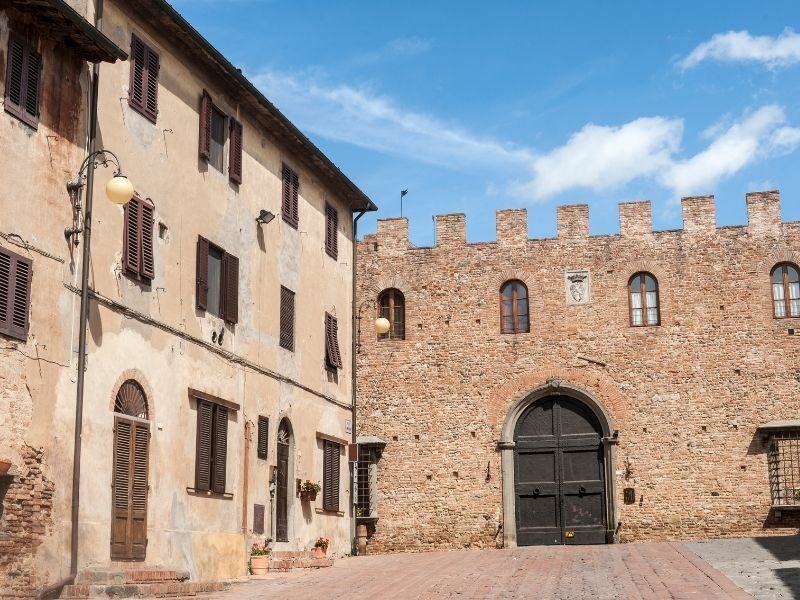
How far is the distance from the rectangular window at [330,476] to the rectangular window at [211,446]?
15.1 feet

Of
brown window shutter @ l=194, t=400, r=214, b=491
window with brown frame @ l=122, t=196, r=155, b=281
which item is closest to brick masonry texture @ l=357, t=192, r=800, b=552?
brown window shutter @ l=194, t=400, r=214, b=491

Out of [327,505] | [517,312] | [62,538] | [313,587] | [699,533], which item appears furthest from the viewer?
[517,312]

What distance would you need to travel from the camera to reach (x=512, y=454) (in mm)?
24219

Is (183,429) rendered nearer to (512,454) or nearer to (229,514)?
(229,514)

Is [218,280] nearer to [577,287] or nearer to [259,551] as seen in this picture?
[259,551]

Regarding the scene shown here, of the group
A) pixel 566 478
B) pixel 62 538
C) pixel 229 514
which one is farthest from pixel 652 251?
pixel 62 538

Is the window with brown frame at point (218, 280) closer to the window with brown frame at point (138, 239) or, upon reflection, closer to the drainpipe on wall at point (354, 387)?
the window with brown frame at point (138, 239)

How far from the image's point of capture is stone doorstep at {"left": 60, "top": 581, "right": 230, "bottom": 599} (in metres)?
12.6

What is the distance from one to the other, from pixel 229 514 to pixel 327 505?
14.9 feet

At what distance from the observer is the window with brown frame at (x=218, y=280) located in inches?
666

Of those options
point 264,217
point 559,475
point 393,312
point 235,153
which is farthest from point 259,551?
point 393,312

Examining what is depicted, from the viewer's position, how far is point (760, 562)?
1664 centimetres

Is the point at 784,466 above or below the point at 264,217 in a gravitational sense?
below

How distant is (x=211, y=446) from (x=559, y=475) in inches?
381
